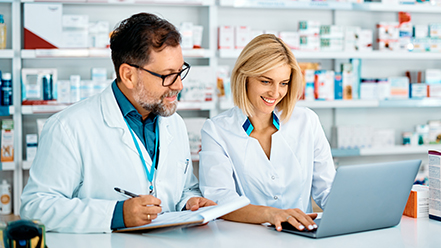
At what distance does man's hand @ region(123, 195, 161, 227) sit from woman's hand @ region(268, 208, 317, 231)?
1.29ft

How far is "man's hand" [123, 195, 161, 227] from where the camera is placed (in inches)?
60.1

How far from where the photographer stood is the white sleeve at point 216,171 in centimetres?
189

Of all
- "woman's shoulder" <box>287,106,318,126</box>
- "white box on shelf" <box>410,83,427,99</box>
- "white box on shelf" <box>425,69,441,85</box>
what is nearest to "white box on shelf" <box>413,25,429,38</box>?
"white box on shelf" <box>425,69,441,85</box>

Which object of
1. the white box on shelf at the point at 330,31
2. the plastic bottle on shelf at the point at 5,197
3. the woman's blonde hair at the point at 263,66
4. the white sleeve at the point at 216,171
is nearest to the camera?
the white sleeve at the point at 216,171

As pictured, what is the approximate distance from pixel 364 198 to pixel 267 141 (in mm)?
691

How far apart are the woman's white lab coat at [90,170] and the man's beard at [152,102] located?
0.09 meters

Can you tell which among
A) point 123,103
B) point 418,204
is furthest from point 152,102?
point 418,204

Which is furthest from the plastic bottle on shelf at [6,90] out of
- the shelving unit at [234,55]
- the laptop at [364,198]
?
the laptop at [364,198]

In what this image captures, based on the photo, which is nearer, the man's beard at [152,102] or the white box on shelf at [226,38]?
the man's beard at [152,102]

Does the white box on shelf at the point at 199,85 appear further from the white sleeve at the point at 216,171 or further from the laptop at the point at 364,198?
the laptop at the point at 364,198

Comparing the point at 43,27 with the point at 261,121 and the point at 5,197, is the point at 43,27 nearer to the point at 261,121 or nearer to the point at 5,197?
the point at 5,197

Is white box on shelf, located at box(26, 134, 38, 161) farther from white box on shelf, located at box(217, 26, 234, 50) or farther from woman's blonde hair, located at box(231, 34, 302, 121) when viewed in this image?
woman's blonde hair, located at box(231, 34, 302, 121)

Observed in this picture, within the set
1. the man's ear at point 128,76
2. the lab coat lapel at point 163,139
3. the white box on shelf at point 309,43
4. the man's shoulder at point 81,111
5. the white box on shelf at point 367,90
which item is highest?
the white box on shelf at point 309,43

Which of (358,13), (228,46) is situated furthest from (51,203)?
(358,13)
